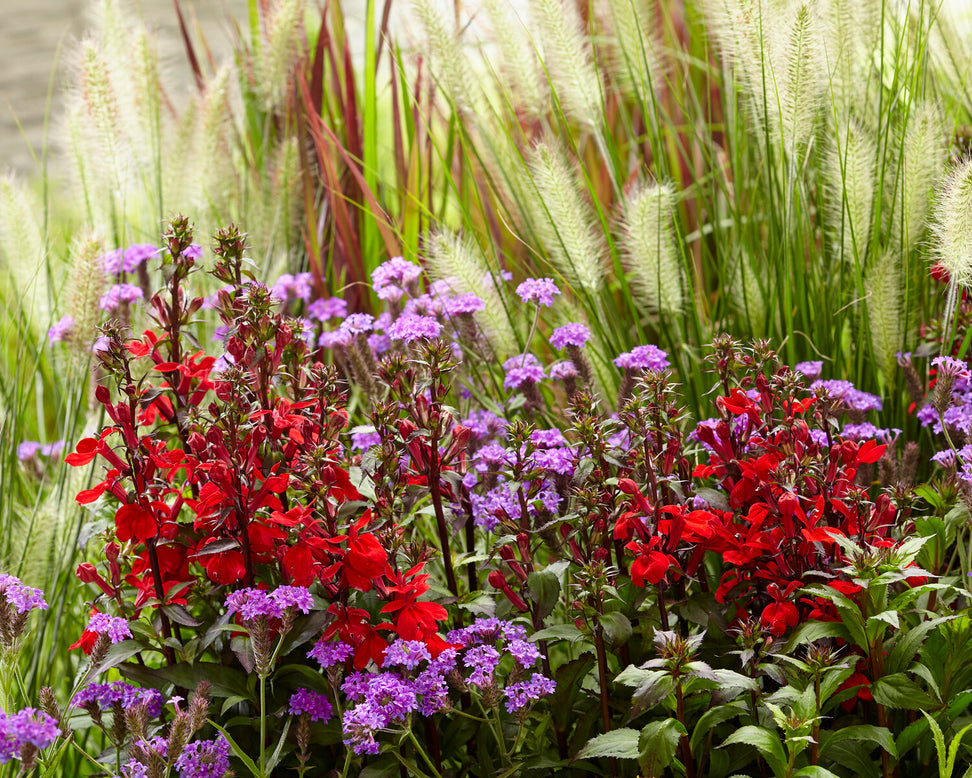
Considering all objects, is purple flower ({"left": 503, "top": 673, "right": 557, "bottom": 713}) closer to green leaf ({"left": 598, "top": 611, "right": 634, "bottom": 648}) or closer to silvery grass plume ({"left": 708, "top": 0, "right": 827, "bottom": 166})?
green leaf ({"left": 598, "top": 611, "right": 634, "bottom": 648})

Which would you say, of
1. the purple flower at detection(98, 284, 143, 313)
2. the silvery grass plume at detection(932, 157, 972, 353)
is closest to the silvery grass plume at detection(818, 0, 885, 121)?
the silvery grass plume at detection(932, 157, 972, 353)

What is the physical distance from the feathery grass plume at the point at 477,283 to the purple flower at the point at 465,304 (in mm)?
30

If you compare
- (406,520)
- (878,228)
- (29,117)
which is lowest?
(406,520)

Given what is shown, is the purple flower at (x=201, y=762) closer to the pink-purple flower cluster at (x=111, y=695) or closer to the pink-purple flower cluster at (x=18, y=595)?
the pink-purple flower cluster at (x=111, y=695)

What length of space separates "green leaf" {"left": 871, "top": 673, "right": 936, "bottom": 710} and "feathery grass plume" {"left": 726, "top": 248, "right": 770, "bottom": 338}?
85cm

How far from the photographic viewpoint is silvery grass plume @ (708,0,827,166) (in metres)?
1.69

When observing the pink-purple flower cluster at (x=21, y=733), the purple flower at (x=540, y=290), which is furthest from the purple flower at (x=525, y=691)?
the purple flower at (x=540, y=290)

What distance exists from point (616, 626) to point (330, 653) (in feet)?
1.18

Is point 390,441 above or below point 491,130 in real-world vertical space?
below

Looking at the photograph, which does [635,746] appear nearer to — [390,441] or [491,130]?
[390,441]

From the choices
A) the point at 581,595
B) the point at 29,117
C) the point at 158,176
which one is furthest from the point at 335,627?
the point at 29,117

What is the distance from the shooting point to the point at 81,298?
183cm

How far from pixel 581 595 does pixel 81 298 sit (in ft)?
3.83

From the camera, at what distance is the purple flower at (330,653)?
1180mm
